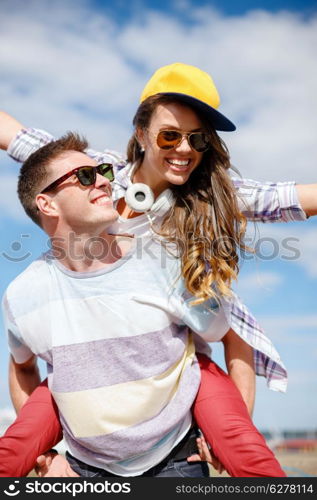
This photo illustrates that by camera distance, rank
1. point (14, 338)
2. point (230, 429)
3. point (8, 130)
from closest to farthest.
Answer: point (230, 429) → point (14, 338) → point (8, 130)

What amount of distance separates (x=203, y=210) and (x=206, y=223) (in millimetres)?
105

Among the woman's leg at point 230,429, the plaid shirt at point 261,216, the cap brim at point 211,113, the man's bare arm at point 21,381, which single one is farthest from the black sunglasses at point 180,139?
the man's bare arm at point 21,381

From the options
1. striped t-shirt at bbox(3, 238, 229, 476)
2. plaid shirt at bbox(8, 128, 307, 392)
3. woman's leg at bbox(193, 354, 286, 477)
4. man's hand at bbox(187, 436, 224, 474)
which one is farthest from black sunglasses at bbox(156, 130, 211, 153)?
man's hand at bbox(187, 436, 224, 474)

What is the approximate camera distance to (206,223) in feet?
12.6

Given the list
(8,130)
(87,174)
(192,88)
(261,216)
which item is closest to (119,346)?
(87,174)

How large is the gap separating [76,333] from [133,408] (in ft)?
1.82

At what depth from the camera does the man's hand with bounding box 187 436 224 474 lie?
11.5 ft

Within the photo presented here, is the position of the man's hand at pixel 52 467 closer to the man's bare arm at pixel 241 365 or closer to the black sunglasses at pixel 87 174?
the man's bare arm at pixel 241 365

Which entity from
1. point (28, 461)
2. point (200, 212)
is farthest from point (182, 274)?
point (28, 461)

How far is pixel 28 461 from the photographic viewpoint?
11.6 ft

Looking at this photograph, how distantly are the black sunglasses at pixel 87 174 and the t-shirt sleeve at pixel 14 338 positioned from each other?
821mm

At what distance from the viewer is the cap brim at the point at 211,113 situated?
12.3 feet

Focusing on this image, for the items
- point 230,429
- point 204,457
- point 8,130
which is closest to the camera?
point 230,429

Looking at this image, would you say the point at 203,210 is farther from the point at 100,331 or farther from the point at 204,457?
the point at 204,457
